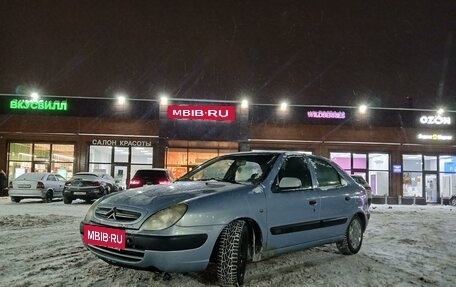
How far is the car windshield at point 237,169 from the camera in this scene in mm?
5277

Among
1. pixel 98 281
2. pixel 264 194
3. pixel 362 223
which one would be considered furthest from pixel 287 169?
pixel 98 281

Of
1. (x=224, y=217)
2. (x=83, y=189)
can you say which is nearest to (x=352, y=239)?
(x=224, y=217)

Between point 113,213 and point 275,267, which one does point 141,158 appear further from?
point 113,213

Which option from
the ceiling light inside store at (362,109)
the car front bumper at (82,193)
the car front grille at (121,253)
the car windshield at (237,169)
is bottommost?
the car front bumper at (82,193)

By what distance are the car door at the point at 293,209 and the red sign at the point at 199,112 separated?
19.3m

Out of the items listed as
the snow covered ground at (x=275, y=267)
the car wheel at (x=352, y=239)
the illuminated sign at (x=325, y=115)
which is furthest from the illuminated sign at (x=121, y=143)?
the car wheel at (x=352, y=239)

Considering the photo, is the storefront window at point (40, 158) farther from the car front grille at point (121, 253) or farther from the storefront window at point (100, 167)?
the car front grille at point (121, 253)

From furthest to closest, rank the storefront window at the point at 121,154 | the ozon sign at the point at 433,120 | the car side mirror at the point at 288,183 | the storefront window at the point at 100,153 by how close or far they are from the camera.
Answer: the ozon sign at the point at 433,120, the storefront window at the point at 121,154, the storefront window at the point at 100,153, the car side mirror at the point at 288,183

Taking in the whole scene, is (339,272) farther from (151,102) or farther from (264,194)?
(151,102)

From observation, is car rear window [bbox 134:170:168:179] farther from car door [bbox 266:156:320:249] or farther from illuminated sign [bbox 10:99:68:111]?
illuminated sign [bbox 10:99:68:111]

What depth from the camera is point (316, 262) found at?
229 inches

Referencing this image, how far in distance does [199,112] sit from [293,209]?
2007cm

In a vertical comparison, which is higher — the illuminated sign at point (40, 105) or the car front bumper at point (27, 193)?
the illuminated sign at point (40, 105)

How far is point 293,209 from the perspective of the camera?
5168 mm
